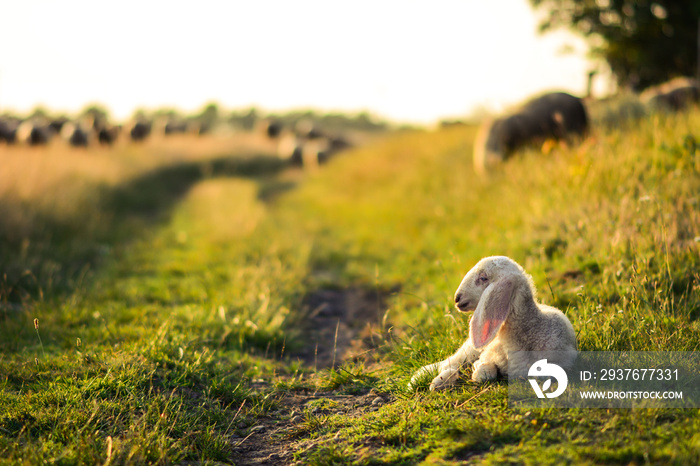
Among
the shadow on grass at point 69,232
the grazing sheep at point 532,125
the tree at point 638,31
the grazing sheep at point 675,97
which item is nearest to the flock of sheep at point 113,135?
the shadow on grass at point 69,232

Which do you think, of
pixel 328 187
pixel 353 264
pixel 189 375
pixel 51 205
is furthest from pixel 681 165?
pixel 328 187

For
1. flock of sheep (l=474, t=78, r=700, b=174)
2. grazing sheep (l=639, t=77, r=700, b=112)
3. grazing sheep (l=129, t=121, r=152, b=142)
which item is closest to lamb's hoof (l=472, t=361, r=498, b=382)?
flock of sheep (l=474, t=78, r=700, b=174)

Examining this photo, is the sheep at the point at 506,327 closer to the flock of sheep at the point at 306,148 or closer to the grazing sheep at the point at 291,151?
the flock of sheep at the point at 306,148

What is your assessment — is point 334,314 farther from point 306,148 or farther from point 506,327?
point 306,148

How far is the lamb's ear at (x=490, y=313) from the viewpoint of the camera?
2881mm

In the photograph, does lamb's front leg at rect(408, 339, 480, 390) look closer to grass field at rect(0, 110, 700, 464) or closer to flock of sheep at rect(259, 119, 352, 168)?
grass field at rect(0, 110, 700, 464)

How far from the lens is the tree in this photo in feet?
42.7

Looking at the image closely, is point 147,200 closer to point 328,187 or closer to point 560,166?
point 328,187

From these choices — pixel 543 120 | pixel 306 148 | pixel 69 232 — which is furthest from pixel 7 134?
pixel 543 120

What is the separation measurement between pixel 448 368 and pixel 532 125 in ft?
25.1

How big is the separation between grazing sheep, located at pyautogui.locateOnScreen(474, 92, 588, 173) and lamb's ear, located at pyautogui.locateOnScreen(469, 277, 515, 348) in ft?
22.5

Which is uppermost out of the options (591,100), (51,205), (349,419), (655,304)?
(591,100)

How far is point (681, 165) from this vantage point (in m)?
5.46

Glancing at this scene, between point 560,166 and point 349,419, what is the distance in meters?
4.79
